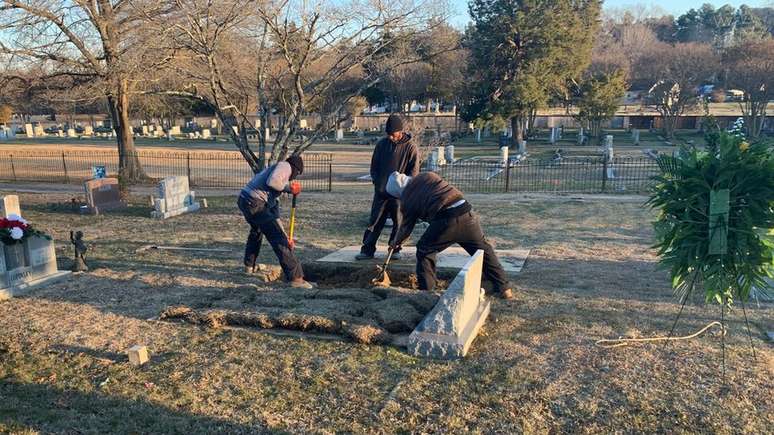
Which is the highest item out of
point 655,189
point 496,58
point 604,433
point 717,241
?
point 496,58

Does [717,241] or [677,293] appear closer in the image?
[717,241]

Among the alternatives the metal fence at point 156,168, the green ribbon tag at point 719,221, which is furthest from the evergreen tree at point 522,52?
the green ribbon tag at point 719,221

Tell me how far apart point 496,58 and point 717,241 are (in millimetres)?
35230

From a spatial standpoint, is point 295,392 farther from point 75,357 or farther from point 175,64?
point 175,64

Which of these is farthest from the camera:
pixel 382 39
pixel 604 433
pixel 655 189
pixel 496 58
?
pixel 496 58

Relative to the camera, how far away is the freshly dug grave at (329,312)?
5.35 metres

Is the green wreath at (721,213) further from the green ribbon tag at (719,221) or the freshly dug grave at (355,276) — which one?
the freshly dug grave at (355,276)

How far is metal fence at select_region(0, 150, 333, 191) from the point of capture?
20.8m

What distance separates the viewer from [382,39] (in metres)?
11.4

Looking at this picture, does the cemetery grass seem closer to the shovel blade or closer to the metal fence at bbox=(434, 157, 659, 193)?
the shovel blade

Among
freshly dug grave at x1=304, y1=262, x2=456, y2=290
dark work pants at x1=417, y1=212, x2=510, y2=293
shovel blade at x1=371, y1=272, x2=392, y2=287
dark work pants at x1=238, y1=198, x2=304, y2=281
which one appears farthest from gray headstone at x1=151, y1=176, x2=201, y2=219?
dark work pants at x1=417, y1=212, x2=510, y2=293

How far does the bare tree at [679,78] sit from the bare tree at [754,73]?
194 cm

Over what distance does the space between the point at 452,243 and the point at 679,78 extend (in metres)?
46.4

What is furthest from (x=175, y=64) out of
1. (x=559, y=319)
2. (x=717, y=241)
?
(x=717, y=241)
